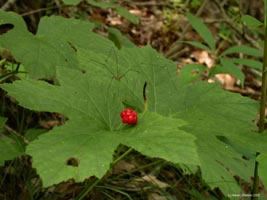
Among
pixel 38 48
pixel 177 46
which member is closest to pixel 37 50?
pixel 38 48

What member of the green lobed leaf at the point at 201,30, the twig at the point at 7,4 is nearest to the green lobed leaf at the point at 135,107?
the green lobed leaf at the point at 201,30

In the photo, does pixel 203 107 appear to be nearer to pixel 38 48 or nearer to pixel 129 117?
pixel 129 117

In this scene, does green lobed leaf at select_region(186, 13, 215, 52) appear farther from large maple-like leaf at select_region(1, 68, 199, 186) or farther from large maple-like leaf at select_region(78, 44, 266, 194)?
large maple-like leaf at select_region(1, 68, 199, 186)

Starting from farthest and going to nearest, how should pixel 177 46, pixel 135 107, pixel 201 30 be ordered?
pixel 177 46 < pixel 201 30 < pixel 135 107

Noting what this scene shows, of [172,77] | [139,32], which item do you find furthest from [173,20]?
[172,77]

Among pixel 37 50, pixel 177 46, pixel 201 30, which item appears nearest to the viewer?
pixel 37 50

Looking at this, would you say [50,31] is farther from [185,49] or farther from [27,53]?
[185,49]

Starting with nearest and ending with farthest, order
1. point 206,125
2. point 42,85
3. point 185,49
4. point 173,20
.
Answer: point 42,85 < point 206,125 < point 185,49 < point 173,20
